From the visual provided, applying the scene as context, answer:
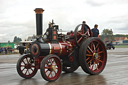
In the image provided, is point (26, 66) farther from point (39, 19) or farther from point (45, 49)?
point (39, 19)

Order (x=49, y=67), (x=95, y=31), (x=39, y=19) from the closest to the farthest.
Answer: (x=49, y=67)
(x=39, y=19)
(x=95, y=31)

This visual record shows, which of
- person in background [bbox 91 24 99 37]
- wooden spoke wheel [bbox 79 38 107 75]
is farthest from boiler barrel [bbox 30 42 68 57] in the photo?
person in background [bbox 91 24 99 37]

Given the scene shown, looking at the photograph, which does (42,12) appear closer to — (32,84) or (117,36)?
(32,84)

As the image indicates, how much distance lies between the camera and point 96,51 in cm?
813

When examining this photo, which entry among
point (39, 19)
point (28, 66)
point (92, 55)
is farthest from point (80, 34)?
point (28, 66)

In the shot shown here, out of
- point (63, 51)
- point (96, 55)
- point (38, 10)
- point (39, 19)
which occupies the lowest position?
point (96, 55)

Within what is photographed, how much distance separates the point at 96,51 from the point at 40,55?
231 centimetres

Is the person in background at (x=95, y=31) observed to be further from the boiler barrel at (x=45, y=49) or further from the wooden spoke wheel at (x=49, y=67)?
the wooden spoke wheel at (x=49, y=67)

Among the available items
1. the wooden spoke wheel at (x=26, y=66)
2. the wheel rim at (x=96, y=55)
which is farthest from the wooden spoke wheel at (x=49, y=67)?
the wheel rim at (x=96, y=55)

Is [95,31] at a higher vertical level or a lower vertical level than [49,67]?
higher

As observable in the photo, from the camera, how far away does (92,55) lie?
7914 mm

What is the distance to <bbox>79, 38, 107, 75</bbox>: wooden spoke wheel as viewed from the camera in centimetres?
745

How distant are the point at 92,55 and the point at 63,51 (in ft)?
3.80

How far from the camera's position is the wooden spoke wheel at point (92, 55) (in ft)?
24.4
